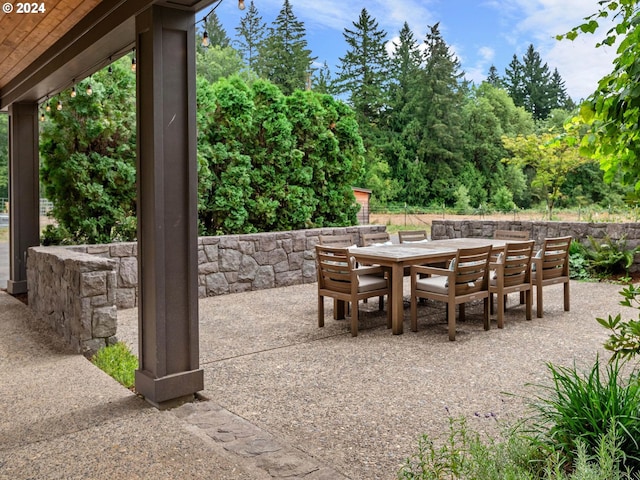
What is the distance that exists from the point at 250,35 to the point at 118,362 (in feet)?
97.9

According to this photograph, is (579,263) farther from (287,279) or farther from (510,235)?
(287,279)

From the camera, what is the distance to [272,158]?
8.11 meters

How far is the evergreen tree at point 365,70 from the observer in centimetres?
2753

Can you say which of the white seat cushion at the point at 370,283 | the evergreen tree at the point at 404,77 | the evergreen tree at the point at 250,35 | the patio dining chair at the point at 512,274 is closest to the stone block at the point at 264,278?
the white seat cushion at the point at 370,283

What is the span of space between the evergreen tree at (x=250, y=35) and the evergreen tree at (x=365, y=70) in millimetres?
5331

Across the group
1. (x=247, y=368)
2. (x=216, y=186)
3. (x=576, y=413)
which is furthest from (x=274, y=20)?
(x=576, y=413)

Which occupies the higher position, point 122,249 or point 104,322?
point 122,249

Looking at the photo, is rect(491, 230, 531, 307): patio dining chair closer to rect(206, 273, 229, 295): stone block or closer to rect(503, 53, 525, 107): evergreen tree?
rect(206, 273, 229, 295): stone block

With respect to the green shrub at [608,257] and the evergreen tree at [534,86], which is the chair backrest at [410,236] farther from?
the evergreen tree at [534,86]

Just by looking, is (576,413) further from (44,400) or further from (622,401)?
(44,400)

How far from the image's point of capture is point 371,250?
5.53 meters

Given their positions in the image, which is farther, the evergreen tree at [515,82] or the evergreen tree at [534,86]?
the evergreen tree at [515,82]

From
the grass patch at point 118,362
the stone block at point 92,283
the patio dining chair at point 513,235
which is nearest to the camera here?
the grass patch at point 118,362

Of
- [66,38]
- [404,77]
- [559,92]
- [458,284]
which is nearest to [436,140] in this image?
[404,77]
